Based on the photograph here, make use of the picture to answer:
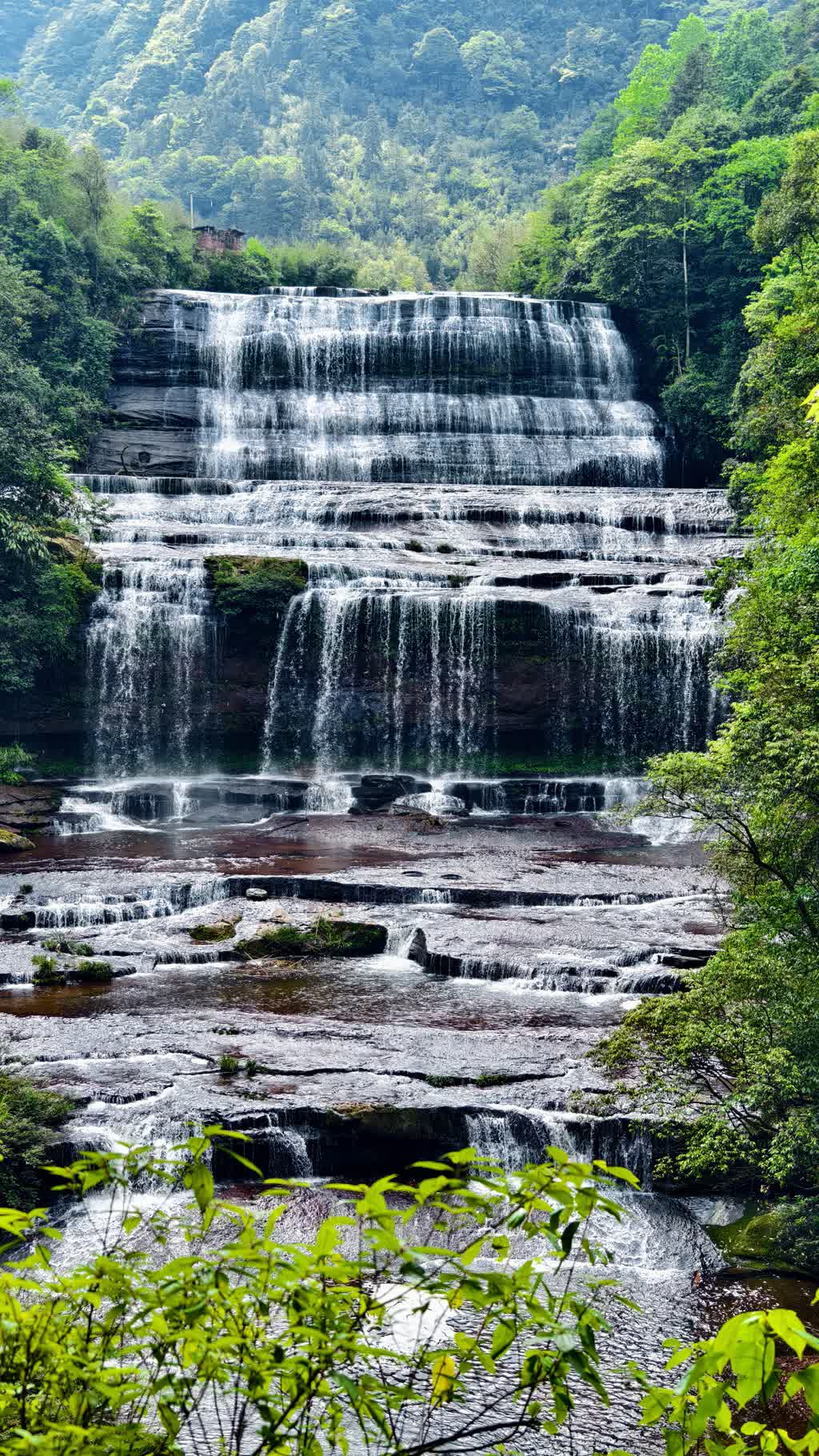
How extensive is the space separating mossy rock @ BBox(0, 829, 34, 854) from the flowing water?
1.10 m

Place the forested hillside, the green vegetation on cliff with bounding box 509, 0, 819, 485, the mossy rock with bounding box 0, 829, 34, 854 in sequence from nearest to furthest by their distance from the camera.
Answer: the mossy rock with bounding box 0, 829, 34, 854
the green vegetation on cliff with bounding box 509, 0, 819, 485
the forested hillside

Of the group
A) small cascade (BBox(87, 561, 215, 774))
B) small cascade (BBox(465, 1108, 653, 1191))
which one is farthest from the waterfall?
small cascade (BBox(465, 1108, 653, 1191))

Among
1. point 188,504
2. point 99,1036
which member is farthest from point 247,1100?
point 188,504

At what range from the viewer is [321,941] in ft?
51.0

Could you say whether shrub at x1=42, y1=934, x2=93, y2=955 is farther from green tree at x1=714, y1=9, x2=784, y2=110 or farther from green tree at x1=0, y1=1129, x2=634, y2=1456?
green tree at x1=714, y1=9, x2=784, y2=110

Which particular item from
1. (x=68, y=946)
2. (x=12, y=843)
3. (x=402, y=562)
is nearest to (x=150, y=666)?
(x=402, y=562)

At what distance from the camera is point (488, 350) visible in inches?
1566

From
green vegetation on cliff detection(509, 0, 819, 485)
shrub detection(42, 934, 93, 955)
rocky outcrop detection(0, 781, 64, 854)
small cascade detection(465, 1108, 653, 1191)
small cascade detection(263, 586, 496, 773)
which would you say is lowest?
small cascade detection(465, 1108, 653, 1191)

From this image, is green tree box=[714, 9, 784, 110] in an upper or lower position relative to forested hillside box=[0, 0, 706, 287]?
lower

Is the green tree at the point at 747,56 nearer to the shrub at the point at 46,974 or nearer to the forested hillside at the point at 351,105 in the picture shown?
the forested hillside at the point at 351,105

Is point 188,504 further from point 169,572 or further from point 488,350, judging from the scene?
point 488,350

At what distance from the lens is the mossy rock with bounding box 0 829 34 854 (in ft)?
67.7

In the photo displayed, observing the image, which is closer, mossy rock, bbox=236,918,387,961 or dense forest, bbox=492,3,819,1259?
dense forest, bbox=492,3,819,1259

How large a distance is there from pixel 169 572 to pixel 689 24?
6330 centimetres
